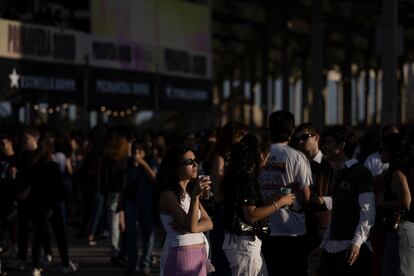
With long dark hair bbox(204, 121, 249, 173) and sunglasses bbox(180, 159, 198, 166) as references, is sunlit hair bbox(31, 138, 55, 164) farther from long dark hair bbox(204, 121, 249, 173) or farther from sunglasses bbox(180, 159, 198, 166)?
sunglasses bbox(180, 159, 198, 166)

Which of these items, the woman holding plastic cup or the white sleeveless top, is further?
the woman holding plastic cup

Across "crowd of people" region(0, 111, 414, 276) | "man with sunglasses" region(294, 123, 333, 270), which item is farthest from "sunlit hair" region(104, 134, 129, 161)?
"man with sunglasses" region(294, 123, 333, 270)

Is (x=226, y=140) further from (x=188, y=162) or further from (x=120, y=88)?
(x=120, y=88)

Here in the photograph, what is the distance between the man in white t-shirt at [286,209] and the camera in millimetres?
10055

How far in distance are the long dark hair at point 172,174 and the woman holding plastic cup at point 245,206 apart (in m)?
0.44

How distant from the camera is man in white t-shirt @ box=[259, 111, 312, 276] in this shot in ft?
33.0

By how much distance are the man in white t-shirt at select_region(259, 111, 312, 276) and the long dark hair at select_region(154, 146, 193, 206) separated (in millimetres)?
1305

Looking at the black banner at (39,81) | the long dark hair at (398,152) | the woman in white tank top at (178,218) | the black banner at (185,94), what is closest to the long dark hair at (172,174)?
the woman in white tank top at (178,218)

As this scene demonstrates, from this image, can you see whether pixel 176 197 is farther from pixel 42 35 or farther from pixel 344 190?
pixel 42 35

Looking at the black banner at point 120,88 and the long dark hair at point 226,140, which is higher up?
the black banner at point 120,88

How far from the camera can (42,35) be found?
100ft

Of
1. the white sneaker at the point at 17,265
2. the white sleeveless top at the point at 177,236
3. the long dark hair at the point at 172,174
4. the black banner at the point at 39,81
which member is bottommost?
the white sneaker at the point at 17,265

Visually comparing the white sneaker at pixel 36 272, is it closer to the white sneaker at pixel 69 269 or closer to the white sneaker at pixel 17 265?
the white sneaker at pixel 69 269

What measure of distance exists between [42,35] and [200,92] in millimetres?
7965
